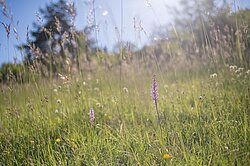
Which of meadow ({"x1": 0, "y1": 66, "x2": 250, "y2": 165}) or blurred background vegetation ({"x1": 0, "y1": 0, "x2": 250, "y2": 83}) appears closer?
Answer: meadow ({"x1": 0, "y1": 66, "x2": 250, "y2": 165})

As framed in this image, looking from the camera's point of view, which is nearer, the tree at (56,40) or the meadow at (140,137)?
the meadow at (140,137)

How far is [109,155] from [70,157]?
27 cm

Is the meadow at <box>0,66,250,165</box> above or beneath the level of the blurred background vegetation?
beneath

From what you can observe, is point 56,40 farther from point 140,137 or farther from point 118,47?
point 140,137

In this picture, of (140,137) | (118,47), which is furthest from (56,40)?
(140,137)

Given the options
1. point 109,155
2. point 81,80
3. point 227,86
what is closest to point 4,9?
point 81,80

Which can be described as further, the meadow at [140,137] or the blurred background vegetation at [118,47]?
the blurred background vegetation at [118,47]

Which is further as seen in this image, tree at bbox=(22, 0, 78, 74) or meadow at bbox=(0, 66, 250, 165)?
tree at bbox=(22, 0, 78, 74)

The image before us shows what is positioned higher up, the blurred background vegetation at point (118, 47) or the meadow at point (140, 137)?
the blurred background vegetation at point (118, 47)

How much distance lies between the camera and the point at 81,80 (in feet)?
9.38

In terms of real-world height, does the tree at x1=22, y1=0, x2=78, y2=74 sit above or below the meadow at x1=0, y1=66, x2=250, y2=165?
above

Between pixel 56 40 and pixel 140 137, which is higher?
pixel 56 40

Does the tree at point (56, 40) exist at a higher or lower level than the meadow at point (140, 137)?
higher

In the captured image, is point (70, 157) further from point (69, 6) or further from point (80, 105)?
point (69, 6)
